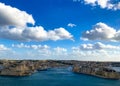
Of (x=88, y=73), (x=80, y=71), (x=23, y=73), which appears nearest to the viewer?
(x=23, y=73)

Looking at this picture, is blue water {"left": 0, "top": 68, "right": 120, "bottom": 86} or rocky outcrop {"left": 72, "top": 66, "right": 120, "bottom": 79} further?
rocky outcrop {"left": 72, "top": 66, "right": 120, "bottom": 79}

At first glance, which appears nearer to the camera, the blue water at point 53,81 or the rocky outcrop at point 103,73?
the blue water at point 53,81

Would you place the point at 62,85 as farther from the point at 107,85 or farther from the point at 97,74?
the point at 97,74

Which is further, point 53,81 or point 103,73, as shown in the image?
point 103,73

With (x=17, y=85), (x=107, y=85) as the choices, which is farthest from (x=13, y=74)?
(x=107, y=85)

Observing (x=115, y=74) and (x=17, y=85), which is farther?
(x=115, y=74)

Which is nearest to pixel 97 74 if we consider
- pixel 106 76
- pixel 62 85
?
pixel 106 76

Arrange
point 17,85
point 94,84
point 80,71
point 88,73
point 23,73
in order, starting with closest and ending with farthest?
1. point 17,85
2. point 94,84
3. point 23,73
4. point 88,73
5. point 80,71

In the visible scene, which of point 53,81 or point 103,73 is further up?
point 103,73

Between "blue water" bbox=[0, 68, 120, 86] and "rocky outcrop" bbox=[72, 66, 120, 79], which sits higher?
"rocky outcrop" bbox=[72, 66, 120, 79]

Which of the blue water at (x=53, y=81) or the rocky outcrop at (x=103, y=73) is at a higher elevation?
the rocky outcrop at (x=103, y=73)
